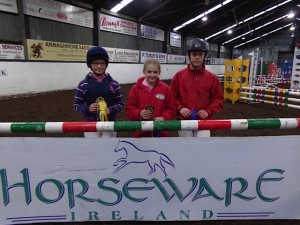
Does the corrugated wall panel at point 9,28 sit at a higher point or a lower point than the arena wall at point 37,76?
higher

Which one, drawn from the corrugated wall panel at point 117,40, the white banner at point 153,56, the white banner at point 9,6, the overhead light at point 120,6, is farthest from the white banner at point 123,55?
the white banner at point 9,6

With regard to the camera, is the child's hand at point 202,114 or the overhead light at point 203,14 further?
the overhead light at point 203,14

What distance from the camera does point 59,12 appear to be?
1145 centimetres

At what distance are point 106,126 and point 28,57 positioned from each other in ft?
32.5

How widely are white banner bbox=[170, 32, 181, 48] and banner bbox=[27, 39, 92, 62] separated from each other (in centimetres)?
1030

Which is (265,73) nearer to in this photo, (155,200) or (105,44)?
(105,44)

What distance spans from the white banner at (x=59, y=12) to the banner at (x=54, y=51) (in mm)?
1141

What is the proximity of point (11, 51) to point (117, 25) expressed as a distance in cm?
752

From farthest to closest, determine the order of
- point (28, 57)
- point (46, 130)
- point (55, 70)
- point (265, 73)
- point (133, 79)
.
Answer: point (265, 73)
point (133, 79)
point (55, 70)
point (28, 57)
point (46, 130)

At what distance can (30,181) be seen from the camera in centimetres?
172

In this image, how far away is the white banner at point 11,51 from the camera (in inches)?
353

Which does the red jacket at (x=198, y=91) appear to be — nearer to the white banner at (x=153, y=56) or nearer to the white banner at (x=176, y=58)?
the white banner at (x=153, y=56)

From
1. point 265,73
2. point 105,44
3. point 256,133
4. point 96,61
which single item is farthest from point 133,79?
point 96,61

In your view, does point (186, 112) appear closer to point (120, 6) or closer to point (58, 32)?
point (58, 32)
